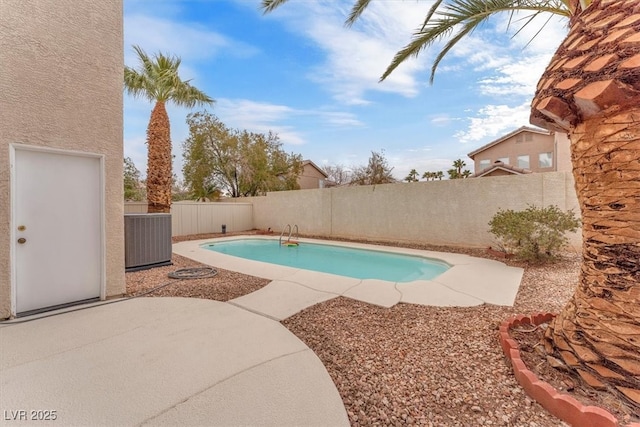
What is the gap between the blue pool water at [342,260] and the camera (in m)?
7.57

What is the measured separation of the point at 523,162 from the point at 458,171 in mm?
9655

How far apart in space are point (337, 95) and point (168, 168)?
25.7 ft

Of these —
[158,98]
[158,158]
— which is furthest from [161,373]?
[158,98]

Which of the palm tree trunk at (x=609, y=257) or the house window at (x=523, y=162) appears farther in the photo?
the house window at (x=523, y=162)

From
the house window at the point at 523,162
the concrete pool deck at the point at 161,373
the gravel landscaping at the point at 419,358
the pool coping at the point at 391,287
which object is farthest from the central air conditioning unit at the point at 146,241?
the house window at the point at 523,162

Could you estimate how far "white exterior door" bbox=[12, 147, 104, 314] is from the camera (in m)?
3.71

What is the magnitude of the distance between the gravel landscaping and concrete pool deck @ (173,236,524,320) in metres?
0.25

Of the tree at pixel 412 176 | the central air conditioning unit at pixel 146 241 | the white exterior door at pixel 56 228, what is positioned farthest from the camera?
the tree at pixel 412 176

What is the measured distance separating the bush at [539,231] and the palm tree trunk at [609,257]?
5.48 m

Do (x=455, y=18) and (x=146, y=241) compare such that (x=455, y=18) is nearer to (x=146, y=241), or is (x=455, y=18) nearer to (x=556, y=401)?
(x=556, y=401)

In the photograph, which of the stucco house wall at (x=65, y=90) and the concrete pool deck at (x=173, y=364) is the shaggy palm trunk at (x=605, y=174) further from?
the stucco house wall at (x=65, y=90)

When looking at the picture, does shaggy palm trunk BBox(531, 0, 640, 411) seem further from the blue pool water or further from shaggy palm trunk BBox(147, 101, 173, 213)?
shaggy palm trunk BBox(147, 101, 173, 213)

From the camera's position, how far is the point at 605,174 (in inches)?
79.0

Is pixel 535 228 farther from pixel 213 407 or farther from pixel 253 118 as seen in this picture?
pixel 253 118
